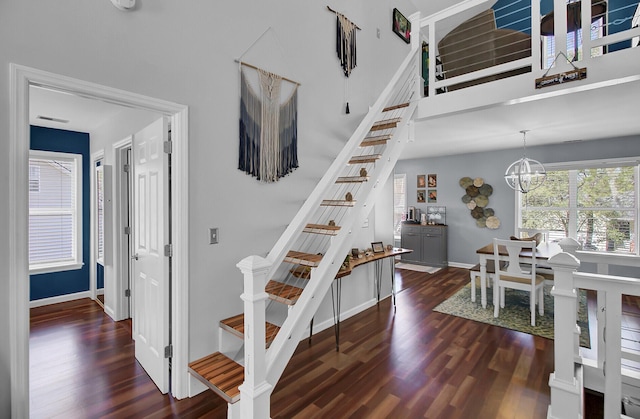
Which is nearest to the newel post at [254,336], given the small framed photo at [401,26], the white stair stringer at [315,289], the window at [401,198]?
the white stair stringer at [315,289]

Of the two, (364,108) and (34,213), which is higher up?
(364,108)

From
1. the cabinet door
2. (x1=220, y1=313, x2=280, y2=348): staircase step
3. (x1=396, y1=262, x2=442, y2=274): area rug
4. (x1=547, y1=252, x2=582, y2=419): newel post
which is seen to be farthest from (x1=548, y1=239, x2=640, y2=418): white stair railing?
the cabinet door

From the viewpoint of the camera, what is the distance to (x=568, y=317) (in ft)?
5.97

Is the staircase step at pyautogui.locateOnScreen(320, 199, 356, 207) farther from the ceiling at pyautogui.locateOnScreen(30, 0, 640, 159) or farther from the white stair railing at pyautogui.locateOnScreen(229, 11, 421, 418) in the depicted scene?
the ceiling at pyautogui.locateOnScreen(30, 0, 640, 159)

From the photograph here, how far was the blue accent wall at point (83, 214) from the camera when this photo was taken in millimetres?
4266

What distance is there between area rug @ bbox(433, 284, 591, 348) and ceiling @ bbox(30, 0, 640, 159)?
2484 millimetres

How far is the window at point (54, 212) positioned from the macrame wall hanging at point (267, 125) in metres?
3.64

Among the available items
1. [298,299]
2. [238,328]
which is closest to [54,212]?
[238,328]

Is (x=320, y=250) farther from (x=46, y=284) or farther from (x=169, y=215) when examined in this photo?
(x=46, y=284)

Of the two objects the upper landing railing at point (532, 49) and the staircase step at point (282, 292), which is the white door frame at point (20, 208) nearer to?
the staircase step at point (282, 292)

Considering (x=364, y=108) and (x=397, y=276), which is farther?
(x=397, y=276)

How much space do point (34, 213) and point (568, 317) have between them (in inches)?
239

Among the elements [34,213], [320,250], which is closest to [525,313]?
[320,250]

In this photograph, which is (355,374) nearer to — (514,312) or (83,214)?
(514,312)
